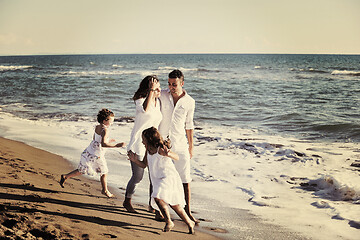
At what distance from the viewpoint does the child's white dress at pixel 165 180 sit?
3.87m

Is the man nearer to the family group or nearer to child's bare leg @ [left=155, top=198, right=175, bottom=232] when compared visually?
the family group

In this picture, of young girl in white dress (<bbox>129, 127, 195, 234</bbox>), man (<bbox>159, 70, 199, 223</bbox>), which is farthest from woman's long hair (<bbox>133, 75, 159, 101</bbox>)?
young girl in white dress (<bbox>129, 127, 195, 234</bbox>)

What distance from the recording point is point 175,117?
439 cm

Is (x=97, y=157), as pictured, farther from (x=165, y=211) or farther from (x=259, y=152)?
(x=259, y=152)

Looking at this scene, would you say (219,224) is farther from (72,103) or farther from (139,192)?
(72,103)

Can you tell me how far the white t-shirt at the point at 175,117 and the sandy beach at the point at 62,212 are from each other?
1.01 m

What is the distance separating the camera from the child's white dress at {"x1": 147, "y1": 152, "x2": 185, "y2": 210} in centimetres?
387

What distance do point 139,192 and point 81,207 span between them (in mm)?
1354

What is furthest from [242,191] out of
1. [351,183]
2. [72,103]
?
[72,103]

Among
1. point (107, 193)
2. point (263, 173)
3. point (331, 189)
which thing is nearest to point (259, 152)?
point (263, 173)

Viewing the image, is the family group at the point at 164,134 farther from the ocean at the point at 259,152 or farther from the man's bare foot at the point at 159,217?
the ocean at the point at 259,152

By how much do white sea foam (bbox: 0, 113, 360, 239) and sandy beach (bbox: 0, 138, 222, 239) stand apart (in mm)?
703

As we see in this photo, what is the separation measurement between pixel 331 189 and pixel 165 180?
12.1ft

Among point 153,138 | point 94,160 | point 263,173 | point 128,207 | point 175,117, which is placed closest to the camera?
point 153,138
